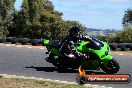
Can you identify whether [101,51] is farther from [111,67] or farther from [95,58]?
[111,67]

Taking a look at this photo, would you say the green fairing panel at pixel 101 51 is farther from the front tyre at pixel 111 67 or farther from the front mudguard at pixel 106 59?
the front tyre at pixel 111 67

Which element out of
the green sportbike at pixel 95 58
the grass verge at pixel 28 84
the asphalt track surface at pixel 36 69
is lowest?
the asphalt track surface at pixel 36 69

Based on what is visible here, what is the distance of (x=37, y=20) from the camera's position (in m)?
76.1

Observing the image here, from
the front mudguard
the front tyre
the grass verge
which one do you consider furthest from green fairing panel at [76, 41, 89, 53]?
the grass verge

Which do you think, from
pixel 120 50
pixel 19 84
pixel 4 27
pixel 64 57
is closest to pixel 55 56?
pixel 64 57

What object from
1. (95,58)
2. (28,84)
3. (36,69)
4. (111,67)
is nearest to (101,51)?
(95,58)

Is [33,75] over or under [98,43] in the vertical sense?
under

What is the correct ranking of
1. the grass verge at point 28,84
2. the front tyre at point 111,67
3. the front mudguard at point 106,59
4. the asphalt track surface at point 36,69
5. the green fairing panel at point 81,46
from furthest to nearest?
the green fairing panel at point 81,46
the front mudguard at point 106,59
the front tyre at point 111,67
the asphalt track surface at point 36,69
the grass verge at point 28,84

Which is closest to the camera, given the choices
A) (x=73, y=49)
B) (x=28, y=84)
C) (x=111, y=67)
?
(x=28, y=84)

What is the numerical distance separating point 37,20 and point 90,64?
6211cm

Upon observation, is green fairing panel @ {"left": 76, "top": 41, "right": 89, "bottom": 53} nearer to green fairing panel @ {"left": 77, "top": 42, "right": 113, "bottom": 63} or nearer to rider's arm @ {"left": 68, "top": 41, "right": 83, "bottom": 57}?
green fairing panel @ {"left": 77, "top": 42, "right": 113, "bottom": 63}

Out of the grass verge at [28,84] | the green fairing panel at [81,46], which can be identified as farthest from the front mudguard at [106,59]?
the grass verge at [28,84]

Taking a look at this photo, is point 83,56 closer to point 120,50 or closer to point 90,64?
point 90,64

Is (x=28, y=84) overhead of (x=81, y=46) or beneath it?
beneath
